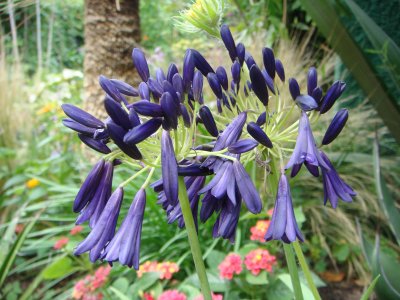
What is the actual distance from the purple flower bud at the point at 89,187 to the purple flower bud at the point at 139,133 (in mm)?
118

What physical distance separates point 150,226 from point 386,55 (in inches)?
59.5

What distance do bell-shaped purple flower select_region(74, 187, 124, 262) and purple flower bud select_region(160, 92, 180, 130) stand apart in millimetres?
162

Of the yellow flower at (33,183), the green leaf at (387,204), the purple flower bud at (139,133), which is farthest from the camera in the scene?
the yellow flower at (33,183)

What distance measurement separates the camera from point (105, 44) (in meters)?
3.38

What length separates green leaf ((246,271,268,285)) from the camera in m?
1.57

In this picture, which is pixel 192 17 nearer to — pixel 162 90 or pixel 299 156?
pixel 162 90

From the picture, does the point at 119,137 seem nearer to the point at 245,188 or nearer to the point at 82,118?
the point at 82,118

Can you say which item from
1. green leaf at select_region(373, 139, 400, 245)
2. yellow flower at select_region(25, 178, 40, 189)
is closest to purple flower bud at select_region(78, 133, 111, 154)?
green leaf at select_region(373, 139, 400, 245)

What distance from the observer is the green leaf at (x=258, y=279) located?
1.57m

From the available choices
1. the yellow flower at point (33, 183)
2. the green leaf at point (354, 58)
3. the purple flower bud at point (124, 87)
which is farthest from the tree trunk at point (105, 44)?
the purple flower bud at point (124, 87)

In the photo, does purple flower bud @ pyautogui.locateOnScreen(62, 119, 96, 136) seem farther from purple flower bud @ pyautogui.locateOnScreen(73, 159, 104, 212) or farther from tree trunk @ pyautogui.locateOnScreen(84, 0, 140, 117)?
tree trunk @ pyautogui.locateOnScreen(84, 0, 140, 117)

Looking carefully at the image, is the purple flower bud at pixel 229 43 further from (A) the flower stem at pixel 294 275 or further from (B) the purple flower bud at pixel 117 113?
(A) the flower stem at pixel 294 275

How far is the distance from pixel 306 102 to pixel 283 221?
8.6 inches

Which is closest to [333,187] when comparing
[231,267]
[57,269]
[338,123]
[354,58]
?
[338,123]
